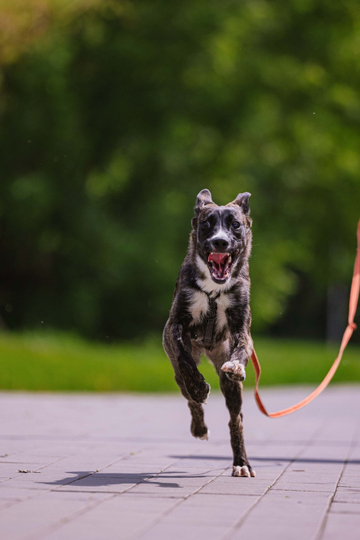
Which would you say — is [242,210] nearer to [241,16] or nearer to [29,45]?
[29,45]

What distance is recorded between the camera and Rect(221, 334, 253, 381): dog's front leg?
17.7 feet

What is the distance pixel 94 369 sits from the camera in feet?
51.5

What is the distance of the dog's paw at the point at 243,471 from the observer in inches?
243

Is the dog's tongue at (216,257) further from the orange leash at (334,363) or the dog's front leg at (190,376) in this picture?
the orange leash at (334,363)

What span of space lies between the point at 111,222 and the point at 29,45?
5.29m

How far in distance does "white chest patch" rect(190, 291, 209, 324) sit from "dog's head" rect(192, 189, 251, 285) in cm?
24

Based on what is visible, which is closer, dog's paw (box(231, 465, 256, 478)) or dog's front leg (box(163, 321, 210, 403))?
dog's front leg (box(163, 321, 210, 403))

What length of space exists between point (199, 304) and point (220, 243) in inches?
20.9

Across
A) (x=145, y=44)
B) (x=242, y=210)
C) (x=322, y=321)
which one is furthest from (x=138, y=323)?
(x=322, y=321)

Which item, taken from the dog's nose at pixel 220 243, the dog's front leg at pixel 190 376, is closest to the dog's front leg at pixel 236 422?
the dog's front leg at pixel 190 376

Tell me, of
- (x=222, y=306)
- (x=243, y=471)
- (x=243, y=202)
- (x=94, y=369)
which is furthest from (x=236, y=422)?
(x=94, y=369)

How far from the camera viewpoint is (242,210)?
5941mm

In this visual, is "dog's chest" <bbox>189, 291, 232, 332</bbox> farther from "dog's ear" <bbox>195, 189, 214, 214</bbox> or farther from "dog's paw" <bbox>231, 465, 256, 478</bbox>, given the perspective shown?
"dog's paw" <bbox>231, 465, 256, 478</bbox>

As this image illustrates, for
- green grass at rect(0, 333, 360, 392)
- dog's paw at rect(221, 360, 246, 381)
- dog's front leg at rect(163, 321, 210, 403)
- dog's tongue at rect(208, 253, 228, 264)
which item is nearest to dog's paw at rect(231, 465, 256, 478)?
dog's front leg at rect(163, 321, 210, 403)
